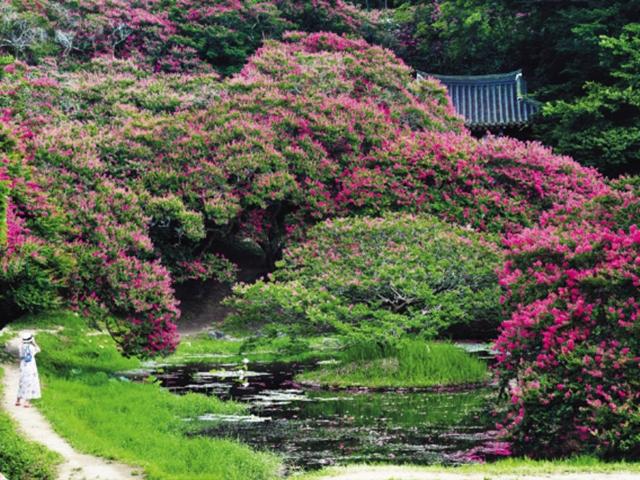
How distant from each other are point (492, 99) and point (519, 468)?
2787 centimetres

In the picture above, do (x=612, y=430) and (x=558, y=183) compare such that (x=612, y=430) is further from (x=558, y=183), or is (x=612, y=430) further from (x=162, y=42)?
(x=162, y=42)

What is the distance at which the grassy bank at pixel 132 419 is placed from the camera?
11898mm

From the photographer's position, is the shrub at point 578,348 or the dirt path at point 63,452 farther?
the shrub at point 578,348

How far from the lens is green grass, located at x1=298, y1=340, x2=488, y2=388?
18547mm

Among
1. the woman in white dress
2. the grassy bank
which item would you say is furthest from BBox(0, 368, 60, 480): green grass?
the woman in white dress

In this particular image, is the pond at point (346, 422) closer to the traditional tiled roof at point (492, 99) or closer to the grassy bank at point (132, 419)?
the grassy bank at point (132, 419)

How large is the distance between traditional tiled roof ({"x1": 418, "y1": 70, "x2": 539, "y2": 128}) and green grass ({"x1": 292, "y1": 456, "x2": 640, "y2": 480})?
25249 millimetres

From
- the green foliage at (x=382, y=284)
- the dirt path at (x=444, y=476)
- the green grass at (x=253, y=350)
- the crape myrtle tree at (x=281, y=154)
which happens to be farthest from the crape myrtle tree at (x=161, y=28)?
the dirt path at (x=444, y=476)

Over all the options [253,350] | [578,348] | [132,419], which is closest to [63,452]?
[132,419]

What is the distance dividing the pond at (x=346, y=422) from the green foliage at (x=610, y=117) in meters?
16.2

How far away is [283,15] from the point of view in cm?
4181

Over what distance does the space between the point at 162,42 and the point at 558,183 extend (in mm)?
19145

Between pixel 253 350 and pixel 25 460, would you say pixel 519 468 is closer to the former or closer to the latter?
pixel 25 460

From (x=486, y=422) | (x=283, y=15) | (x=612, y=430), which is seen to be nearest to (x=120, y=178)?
(x=486, y=422)
